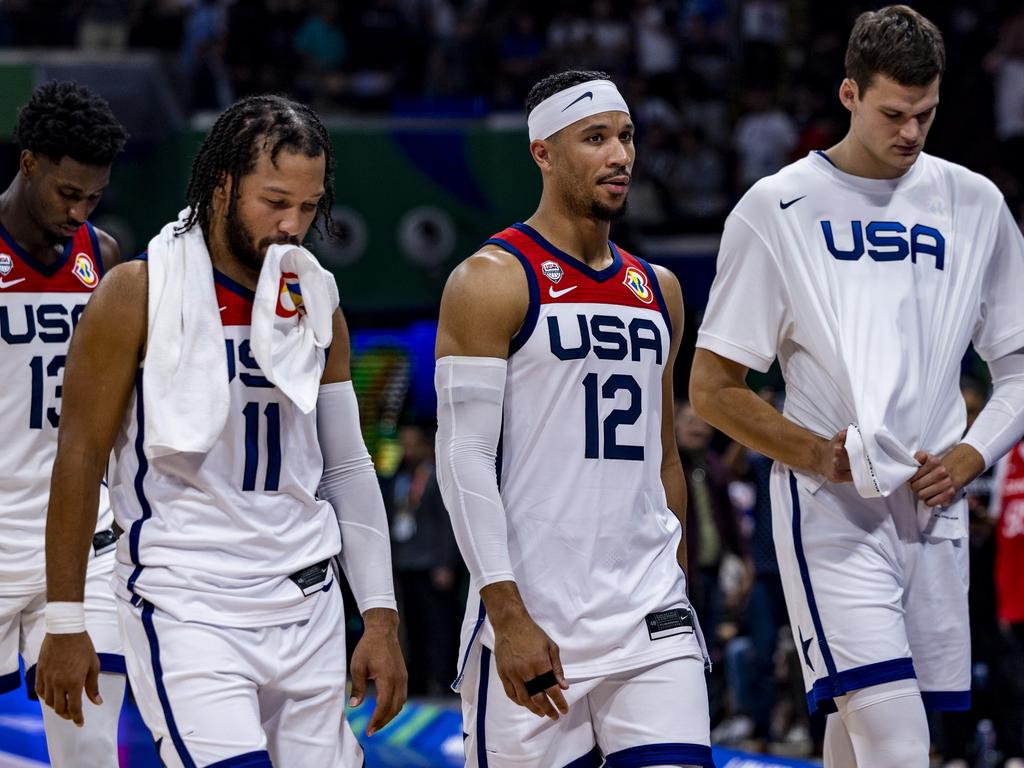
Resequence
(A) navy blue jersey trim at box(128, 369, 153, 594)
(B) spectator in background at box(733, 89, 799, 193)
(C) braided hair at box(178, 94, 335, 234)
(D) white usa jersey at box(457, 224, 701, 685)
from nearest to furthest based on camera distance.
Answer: (A) navy blue jersey trim at box(128, 369, 153, 594) → (C) braided hair at box(178, 94, 335, 234) → (D) white usa jersey at box(457, 224, 701, 685) → (B) spectator in background at box(733, 89, 799, 193)

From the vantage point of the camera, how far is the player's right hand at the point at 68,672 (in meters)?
3.62

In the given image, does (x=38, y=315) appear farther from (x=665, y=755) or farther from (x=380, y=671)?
(x=665, y=755)

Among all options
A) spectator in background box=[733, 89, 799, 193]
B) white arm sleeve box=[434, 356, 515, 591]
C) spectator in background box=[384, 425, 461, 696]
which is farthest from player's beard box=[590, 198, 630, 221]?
spectator in background box=[733, 89, 799, 193]

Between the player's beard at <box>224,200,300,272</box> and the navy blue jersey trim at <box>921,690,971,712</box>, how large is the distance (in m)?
2.21

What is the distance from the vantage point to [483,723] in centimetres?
418

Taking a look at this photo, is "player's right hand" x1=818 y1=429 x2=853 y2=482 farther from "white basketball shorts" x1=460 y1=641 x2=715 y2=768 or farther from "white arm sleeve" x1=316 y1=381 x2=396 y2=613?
"white arm sleeve" x1=316 y1=381 x2=396 y2=613

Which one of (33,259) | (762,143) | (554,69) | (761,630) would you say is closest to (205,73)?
(554,69)

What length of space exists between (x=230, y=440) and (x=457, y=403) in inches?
24.5

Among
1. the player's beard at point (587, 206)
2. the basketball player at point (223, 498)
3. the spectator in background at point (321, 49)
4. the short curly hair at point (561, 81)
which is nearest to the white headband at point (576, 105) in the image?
the short curly hair at point (561, 81)

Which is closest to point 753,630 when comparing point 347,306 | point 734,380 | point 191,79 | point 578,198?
point 734,380

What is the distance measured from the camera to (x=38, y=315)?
504cm

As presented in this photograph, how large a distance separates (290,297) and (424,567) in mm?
8199

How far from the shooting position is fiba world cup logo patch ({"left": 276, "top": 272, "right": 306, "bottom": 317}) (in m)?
3.88

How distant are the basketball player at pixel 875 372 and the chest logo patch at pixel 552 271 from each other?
68 cm
